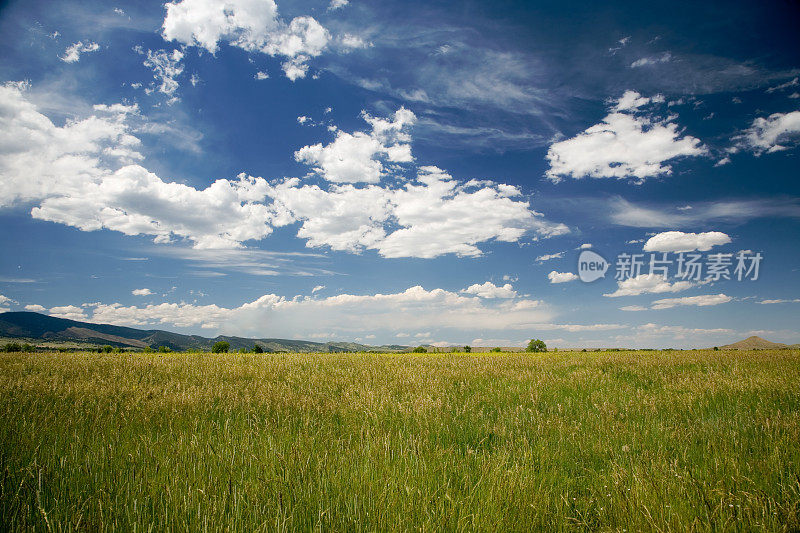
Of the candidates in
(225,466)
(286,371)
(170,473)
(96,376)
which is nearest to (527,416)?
(225,466)

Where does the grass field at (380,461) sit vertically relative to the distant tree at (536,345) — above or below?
above

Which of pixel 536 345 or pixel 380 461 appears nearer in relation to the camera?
pixel 380 461

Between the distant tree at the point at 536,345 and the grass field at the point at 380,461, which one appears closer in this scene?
the grass field at the point at 380,461

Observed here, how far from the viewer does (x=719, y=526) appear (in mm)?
2496

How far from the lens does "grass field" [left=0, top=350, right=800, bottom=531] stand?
2547mm

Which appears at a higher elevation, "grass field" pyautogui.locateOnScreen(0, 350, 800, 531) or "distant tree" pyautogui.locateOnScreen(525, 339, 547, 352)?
"grass field" pyautogui.locateOnScreen(0, 350, 800, 531)

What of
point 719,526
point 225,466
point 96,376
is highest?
point 719,526

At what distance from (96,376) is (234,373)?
109 inches

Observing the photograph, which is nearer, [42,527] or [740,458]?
[42,527]

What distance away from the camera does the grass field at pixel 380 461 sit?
2.55 metres

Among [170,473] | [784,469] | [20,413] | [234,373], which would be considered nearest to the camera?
[170,473]

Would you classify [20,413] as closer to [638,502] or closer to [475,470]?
[475,470]

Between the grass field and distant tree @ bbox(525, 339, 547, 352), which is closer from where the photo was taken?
the grass field

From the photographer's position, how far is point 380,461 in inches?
132
